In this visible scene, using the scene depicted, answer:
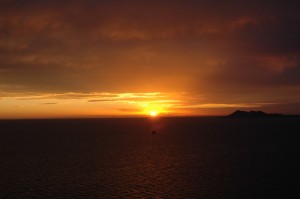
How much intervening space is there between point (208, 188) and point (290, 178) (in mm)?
17652

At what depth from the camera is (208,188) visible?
50.4m

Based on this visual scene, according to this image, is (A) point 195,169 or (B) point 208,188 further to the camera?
(A) point 195,169

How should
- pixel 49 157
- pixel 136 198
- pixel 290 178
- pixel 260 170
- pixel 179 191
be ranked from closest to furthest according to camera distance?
1. pixel 136 198
2. pixel 179 191
3. pixel 290 178
4. pixel 260 170
5. pixel 49 157

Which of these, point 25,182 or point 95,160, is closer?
point 25,182

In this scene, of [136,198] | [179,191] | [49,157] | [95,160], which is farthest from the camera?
[49,157]

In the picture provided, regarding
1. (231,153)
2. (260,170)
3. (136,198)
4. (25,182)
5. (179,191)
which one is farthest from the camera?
(231,153)

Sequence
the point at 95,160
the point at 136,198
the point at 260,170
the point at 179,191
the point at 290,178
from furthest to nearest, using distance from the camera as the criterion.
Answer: the point at 95,160 < the point at 260,170 < the point at 290,178 < the point at 179,191 < the point at 136,198

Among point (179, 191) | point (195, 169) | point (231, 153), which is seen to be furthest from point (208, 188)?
point (231, 153)

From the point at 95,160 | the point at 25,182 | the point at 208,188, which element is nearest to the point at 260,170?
the point at 208,188

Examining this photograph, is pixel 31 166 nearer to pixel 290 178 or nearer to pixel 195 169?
pixel 195 169

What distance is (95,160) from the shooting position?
3127 inches

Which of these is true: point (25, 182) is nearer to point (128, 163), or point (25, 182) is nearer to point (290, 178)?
point (128, 163)

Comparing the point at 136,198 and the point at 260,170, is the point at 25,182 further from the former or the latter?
the point at 260,170

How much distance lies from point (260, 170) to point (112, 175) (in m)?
30.3
